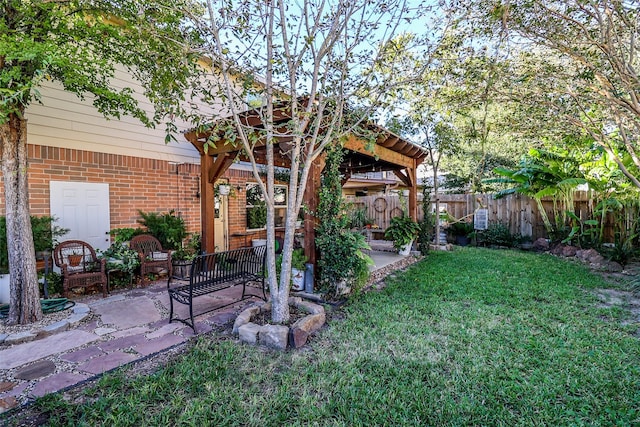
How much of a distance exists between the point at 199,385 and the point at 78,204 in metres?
5.04

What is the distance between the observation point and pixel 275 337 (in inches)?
137

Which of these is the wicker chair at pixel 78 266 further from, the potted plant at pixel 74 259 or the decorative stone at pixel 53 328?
the decorative stone at pixel 53 328

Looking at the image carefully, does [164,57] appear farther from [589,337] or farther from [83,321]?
[589,337]

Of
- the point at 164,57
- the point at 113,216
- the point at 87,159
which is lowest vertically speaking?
the point at 113,216

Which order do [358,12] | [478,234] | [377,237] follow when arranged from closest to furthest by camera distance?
[358,12] → [478,234] → [377,237]

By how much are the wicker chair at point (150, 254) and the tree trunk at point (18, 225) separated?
79.8 inches

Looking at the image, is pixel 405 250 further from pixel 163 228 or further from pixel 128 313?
pixel 128 313

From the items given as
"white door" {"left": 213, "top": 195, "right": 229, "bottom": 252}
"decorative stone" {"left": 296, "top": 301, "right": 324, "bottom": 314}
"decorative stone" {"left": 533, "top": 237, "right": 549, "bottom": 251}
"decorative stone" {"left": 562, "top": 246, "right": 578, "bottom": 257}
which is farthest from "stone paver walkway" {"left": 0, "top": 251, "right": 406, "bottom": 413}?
"decorative stone" {"left": 533, "top": 237, "right": 549, "bottom": 251}

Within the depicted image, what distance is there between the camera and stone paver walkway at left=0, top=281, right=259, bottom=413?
2.80 meters

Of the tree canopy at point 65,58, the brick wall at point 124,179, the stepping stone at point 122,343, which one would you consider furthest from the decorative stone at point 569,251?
the stepping stone at point 122,343

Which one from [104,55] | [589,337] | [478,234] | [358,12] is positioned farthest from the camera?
[478,234]

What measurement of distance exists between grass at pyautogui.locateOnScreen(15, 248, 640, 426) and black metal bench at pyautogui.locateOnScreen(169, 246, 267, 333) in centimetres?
76

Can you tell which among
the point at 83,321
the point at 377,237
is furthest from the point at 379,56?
the point at 377,237

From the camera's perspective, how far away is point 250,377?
288cm
